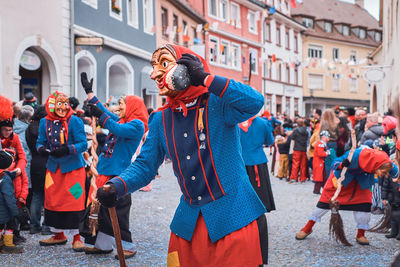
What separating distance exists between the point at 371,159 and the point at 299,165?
7.97 metres

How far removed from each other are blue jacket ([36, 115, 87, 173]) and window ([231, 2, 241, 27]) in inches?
1137

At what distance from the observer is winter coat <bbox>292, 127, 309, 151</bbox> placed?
43.3ft

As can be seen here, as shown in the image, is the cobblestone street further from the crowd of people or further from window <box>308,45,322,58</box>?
window <box>308,45,322,58</box>

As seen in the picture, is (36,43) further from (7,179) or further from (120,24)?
(7,179)

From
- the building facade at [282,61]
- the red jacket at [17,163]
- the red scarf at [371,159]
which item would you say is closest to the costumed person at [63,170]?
the red jacket at [17,163]

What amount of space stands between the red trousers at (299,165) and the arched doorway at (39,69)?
6.75 metres

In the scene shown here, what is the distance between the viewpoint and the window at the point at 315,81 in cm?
4712

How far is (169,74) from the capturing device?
105 inches

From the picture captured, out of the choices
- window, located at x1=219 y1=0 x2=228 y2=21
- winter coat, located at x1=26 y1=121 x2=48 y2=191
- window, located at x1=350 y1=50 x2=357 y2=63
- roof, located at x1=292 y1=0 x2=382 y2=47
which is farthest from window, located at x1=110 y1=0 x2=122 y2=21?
window, located at x1=350 y1=50 x2=357 y2=63

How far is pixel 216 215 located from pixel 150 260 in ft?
9.79

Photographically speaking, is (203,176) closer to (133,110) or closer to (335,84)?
(133,110)

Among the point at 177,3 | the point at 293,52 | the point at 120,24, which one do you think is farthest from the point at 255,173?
the point at 293,52

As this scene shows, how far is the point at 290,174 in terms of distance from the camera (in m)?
13.8

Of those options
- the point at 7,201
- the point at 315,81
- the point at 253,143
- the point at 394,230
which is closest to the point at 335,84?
the point at 315,81
